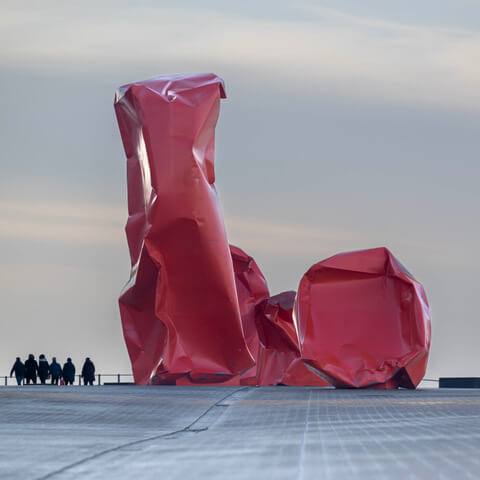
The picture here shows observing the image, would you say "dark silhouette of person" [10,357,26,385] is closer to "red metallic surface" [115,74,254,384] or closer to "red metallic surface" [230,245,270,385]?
"red metallic surface" [230,245,270,385]

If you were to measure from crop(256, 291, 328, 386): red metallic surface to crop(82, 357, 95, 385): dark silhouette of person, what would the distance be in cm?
698

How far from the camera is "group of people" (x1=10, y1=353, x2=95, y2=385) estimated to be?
4262 centimetres

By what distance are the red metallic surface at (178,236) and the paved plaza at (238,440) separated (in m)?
12.7

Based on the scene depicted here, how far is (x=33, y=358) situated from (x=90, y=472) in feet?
123

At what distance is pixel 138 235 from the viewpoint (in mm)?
30125

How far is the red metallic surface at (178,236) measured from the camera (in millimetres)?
28719

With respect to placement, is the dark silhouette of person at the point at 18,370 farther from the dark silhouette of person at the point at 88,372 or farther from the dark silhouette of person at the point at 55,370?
the dark silhouette of person at the point at 88,372

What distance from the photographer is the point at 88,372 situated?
140 feet

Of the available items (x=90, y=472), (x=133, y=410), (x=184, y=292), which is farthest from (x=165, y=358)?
(x=90, y=472)

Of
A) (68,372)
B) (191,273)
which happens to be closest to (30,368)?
(68,372)

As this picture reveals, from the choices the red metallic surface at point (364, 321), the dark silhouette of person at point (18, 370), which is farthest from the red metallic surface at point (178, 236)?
the dark silhouette of person at point (18, 370)

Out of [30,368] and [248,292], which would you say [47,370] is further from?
[248,292]

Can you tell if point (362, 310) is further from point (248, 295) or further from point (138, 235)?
point (248, 295)

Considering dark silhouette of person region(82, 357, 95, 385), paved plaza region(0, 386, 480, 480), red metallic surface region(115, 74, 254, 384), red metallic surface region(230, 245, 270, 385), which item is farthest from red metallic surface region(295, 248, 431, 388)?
dark silhouette of person region(82, 357, 95, 385)
